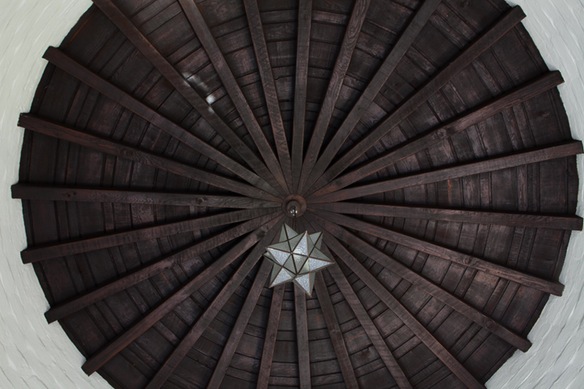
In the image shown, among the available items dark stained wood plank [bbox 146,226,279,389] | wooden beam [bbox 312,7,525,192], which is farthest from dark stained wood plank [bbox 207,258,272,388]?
wooden beam [bbox 312,7,525,192]

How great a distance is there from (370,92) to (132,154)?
11.3 feet

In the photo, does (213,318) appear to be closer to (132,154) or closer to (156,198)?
(156,198)

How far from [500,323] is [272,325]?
3581 millimetres

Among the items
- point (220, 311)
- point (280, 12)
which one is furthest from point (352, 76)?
point (220, 311)

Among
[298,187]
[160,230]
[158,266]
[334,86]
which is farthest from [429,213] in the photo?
[158,266]

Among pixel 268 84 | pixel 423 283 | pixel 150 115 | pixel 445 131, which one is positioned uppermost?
pixel 268 84

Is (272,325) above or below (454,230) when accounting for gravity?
below

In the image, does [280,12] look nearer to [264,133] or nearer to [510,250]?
[264,133]

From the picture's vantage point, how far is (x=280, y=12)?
25.1ft

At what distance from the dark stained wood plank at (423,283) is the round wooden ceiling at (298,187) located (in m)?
0.03

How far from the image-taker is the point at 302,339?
9.38 metres

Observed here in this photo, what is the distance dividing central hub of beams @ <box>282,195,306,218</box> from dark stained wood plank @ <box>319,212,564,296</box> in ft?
1.09

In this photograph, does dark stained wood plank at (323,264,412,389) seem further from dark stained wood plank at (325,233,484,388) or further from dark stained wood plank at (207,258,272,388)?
dark stained wood plank at (207,258,272,388)

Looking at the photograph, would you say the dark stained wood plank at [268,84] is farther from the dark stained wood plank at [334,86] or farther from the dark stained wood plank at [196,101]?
the dark stained wood plank at [334,86]
